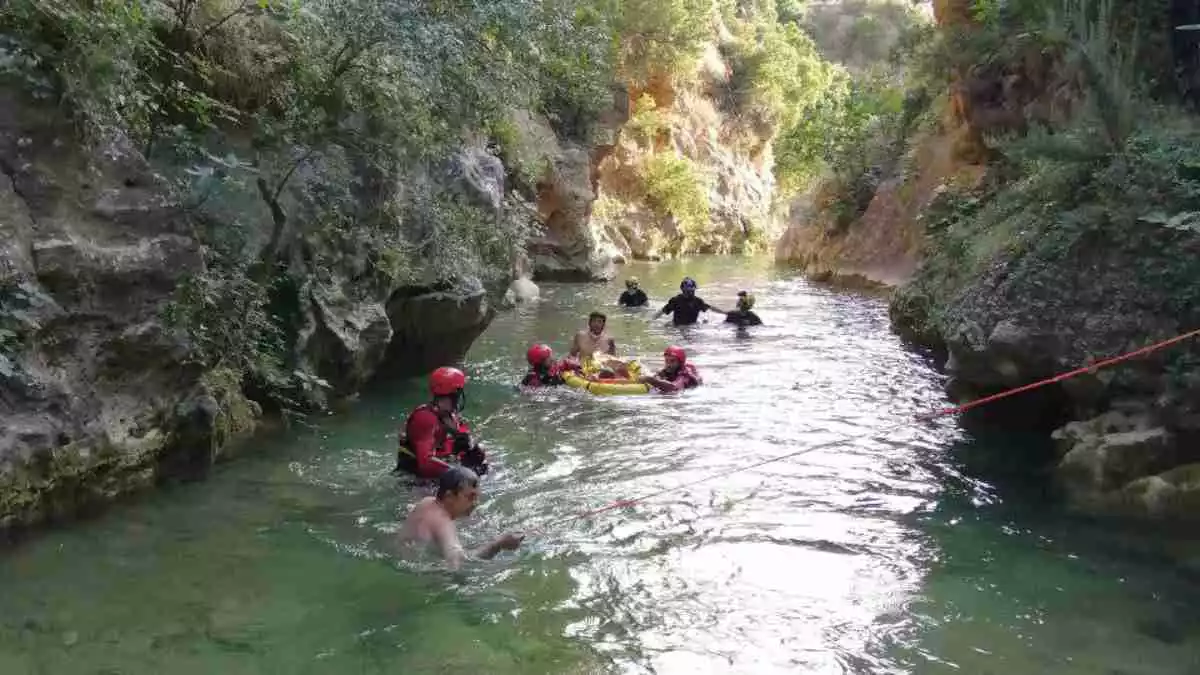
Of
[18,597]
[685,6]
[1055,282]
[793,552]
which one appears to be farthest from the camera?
[685,6]

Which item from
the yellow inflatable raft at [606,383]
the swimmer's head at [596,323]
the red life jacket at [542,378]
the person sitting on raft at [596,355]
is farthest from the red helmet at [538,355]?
the swimmer's head at [596,323]

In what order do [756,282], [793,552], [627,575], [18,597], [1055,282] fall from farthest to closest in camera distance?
1. [756,282]
2. [1055,282]
3. [793,552]
4. [627,575]
5. [18,597]

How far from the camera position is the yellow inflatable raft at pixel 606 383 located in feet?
35.9

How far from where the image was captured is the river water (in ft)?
15.3

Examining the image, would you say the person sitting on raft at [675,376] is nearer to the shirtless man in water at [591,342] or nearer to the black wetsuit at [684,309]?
the shirtless man in water at [591,342]

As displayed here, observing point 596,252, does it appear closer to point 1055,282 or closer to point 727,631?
point 1055,282

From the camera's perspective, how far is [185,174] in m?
7.72

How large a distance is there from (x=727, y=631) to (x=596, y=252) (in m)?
23.3

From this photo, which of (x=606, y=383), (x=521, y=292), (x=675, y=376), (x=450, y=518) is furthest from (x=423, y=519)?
(x=521, y=292)

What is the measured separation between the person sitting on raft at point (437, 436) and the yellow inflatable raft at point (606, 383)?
12.2ft

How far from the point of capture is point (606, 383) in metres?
11.0

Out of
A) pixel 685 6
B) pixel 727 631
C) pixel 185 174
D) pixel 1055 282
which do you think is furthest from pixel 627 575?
pixel 685 6

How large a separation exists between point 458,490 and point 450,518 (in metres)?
0.22

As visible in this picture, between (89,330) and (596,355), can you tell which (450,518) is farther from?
(596,355)
